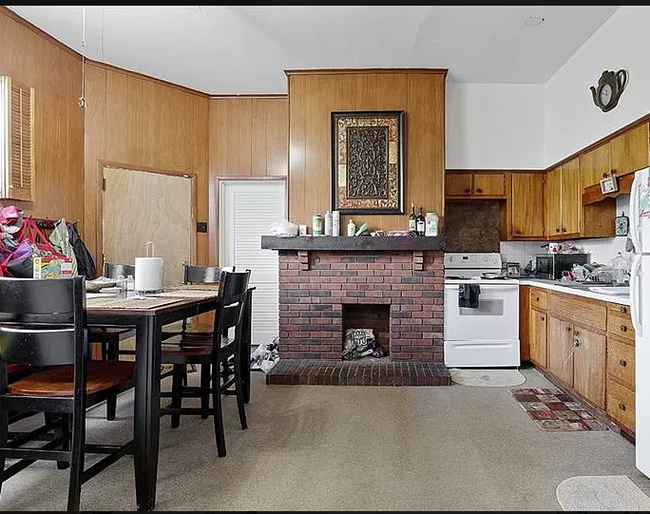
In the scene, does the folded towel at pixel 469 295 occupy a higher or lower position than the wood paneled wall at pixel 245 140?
lower

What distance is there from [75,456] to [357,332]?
3.22 meters

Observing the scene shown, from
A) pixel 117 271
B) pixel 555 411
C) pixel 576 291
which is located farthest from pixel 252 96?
pixel 555 411

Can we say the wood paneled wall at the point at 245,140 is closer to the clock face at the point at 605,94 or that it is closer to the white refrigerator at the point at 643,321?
the clock face at the point at 605,94

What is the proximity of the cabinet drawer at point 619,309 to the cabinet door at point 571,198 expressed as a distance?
56.1 inches

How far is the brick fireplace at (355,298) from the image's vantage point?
4.66 meters

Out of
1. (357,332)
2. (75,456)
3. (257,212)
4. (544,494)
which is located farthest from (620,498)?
(257,212)

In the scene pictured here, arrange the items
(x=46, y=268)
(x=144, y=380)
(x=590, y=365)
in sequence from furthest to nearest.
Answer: (x=590, y=365) → (x=46, y=268) → (x=144, y=380)

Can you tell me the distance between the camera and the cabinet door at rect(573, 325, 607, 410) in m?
3.20

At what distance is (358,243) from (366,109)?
128cm

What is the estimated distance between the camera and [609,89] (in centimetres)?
363

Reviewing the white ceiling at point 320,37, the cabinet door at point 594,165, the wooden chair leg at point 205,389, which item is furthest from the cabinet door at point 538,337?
the wooden chair leg at point 205,389

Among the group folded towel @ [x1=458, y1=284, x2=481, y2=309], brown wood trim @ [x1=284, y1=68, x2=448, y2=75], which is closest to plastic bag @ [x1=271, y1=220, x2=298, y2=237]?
brown wood trim @ [x1=284, y1=68, x2=448, y2=75]

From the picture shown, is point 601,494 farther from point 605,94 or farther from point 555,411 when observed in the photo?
point 605,94

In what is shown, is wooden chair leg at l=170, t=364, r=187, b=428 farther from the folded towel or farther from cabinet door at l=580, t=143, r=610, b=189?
cabinet door at l=580, t=143, r=610, b=189
